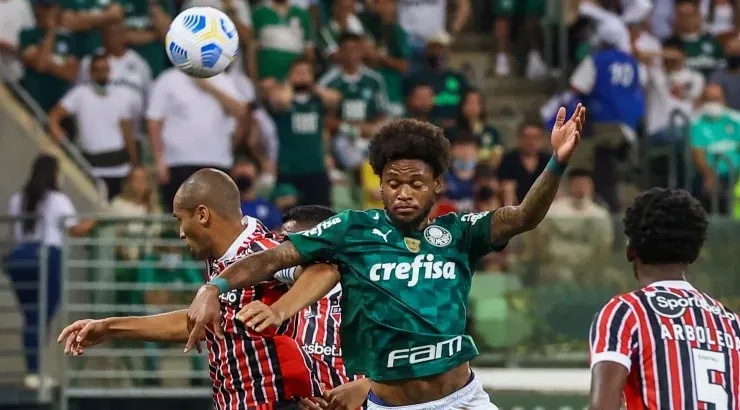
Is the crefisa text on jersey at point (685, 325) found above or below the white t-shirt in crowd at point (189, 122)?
below

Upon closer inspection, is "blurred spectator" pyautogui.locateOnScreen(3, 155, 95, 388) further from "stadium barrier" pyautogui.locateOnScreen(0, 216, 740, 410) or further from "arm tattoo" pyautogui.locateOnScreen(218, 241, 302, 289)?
"arm tattoo" pyautogui.locateOnScreen(218, 241, 302, 289)

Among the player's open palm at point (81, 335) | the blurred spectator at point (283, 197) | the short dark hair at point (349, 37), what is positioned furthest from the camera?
the short dark hair at point (349, 37)

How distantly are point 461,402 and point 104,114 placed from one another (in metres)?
8.88

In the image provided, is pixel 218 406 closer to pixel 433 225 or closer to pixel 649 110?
pixel 433 225

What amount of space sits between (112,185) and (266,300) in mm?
8002

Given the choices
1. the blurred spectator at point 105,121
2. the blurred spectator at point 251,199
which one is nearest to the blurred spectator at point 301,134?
the blurred spectator at point 251,199

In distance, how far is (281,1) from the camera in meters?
16.9

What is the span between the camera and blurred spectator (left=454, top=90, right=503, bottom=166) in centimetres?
1673

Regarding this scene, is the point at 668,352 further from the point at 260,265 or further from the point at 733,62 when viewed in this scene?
the point at 733,62

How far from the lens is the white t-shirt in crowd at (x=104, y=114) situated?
50.9 feet

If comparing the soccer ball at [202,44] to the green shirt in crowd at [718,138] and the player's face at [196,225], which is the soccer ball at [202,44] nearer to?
the player's face at [196,225]

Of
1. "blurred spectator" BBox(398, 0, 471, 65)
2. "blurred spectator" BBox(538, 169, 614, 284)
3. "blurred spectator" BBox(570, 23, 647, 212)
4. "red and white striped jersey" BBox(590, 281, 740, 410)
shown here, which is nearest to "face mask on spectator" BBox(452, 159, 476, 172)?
"blurred spectator" BBox(570, 23, 647, 212)

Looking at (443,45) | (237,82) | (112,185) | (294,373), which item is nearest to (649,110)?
(443,45)

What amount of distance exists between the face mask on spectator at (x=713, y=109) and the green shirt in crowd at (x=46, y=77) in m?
6.33
